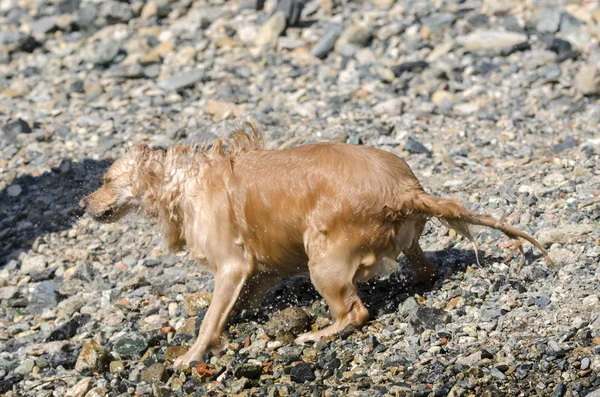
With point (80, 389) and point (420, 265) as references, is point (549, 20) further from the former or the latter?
point (80, 389)

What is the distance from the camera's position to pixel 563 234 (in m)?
7.46

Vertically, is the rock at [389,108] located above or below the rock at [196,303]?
above

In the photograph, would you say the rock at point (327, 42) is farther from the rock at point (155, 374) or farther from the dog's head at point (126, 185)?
the rock at point (155, 374)

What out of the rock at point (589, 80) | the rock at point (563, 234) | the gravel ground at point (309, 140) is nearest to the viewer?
the gravel ground at point (309, 140)

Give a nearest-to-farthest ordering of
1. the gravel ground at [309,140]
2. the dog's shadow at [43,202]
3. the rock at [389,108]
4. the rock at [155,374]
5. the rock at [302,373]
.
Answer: the rock at [302,373]
the gravel ground at [309,140]
the rock at [155,374]
the dog's shadow at [43,202]
the rock at [389,108]

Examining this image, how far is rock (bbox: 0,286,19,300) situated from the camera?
8.81 meters

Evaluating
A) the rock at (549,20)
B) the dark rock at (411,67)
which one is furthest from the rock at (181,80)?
the rock at (549,20)

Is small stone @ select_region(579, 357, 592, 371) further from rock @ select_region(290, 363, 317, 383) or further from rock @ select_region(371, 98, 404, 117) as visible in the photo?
rock @ select_region(371, 98, 404, 117)

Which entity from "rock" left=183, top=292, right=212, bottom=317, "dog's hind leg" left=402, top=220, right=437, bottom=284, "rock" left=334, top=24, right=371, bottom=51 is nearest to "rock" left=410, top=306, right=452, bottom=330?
"dog's hind leg" left=402, top=220, right=437, bottom=284

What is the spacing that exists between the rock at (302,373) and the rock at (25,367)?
7.81ft

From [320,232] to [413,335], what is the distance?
3.40 feet

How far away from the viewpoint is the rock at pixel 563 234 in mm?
7445

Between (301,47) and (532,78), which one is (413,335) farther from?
(301,47)

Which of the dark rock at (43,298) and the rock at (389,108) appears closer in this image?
the dark rock at (43,298)
